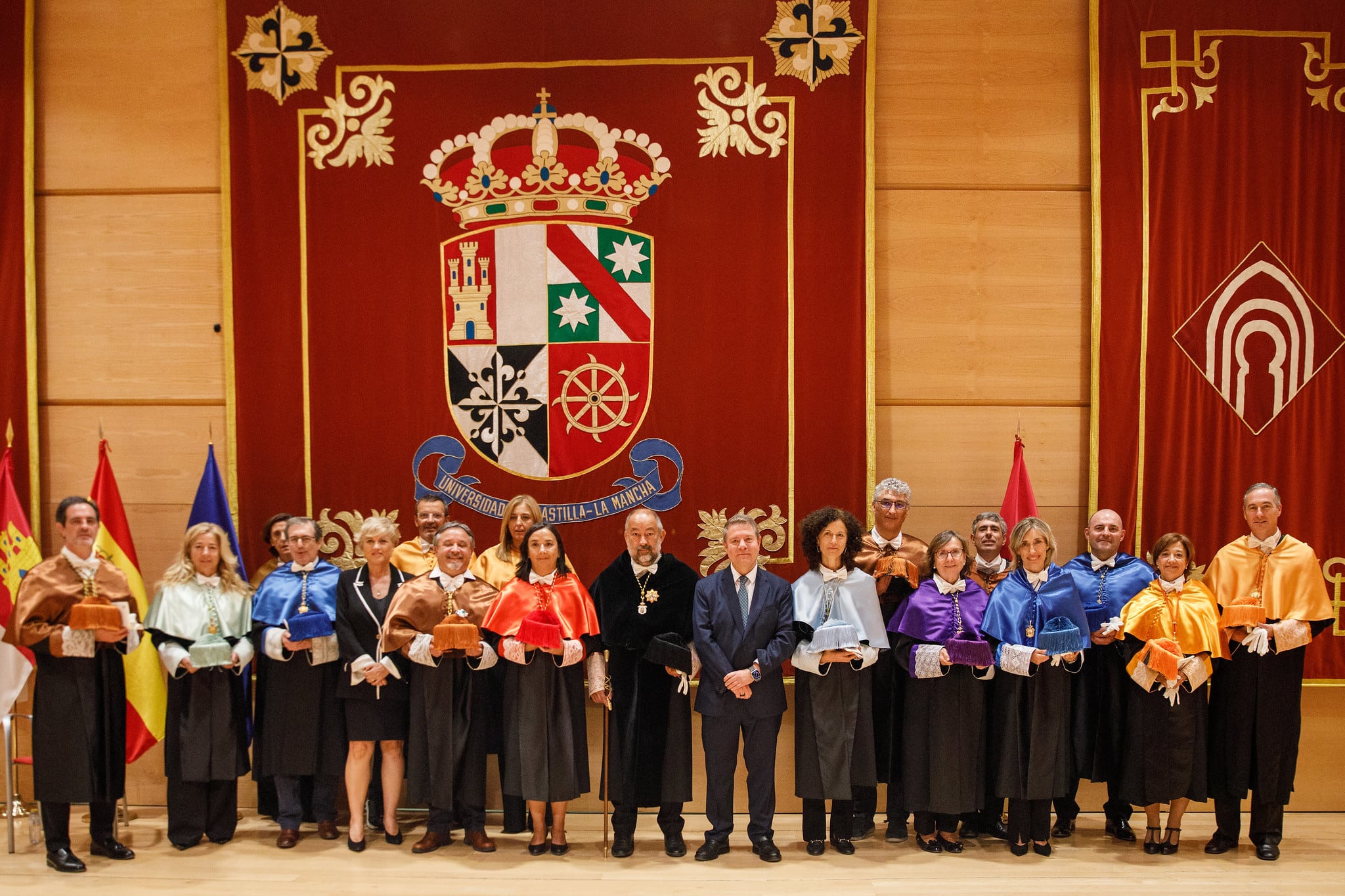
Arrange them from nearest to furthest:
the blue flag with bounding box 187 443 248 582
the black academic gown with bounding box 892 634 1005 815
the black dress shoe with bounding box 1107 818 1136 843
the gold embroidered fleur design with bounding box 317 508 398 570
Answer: the black academic gown with bounding box 892 634 1005 815 → the black dress shoe with bounding box 1107 818 1136 843 → the blue flag with bounding box 187 443 248 582 → the gold embroidered fleur design with bounding box 317 508 398 570

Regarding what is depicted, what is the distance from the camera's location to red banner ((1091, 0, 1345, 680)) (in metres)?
5.45

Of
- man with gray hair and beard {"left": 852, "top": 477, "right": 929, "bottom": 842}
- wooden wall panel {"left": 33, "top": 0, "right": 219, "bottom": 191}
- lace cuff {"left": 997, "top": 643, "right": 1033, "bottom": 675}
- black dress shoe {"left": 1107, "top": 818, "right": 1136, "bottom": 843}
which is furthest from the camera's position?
wooden wall panel {"left": 33, "top": 0, "right": 219, "bottom": 191}

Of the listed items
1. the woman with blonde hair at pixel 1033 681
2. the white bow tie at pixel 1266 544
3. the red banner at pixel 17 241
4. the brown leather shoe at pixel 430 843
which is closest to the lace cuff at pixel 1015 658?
the woman with blonde hair at pixel 1033 681

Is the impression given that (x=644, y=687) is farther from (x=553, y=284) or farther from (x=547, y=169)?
(x=547, y=169)

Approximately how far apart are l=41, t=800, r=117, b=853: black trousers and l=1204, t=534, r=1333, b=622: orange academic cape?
518 centimetres

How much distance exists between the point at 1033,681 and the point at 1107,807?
930 mm

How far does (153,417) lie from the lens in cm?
570

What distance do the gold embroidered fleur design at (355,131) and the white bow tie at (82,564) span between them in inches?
91.2

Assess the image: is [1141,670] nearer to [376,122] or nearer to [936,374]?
[936,374]

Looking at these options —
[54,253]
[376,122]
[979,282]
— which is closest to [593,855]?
[979,282]

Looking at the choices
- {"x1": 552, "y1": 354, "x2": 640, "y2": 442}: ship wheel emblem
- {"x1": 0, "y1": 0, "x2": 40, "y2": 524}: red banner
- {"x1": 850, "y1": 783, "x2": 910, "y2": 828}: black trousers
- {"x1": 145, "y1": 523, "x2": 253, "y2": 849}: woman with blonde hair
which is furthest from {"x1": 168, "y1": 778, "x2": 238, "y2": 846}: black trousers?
{"x1": 850, "y1": 783, "x2": 910, "y2": 828}: black trousers

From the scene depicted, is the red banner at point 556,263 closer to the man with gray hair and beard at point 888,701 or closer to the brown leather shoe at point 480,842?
the man with gray hair and beard at point 888,701

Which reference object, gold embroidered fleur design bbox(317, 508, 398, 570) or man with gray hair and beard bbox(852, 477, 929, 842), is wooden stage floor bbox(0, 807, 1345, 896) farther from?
gold embroidered fleur design bbox(317, 508, 398, 570)

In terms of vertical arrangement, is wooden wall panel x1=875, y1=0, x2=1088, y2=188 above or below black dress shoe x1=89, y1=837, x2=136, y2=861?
above
